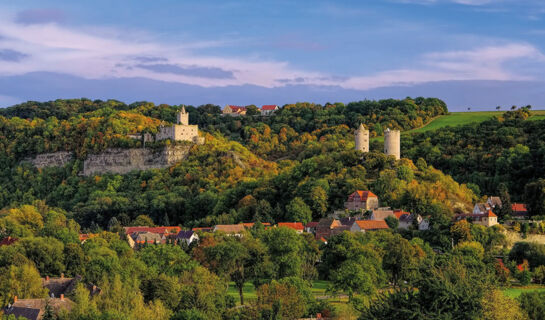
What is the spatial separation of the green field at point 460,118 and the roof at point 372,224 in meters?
48.7

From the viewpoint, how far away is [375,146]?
384 ft

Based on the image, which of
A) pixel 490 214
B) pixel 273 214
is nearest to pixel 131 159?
pixel 273 214

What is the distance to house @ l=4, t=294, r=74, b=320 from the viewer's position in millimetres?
46375

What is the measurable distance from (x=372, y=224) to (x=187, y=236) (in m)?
18.2

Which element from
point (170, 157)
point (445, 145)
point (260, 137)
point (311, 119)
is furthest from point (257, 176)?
point (311, 119)

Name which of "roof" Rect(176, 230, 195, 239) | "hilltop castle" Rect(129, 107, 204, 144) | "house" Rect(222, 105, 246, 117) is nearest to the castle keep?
"hilltop castle" Rect(129, 107, 204, 144)

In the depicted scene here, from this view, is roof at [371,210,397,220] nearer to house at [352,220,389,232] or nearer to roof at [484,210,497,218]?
house at [352,220,389,232]

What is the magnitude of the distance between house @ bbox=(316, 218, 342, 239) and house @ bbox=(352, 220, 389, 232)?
8.03 feet

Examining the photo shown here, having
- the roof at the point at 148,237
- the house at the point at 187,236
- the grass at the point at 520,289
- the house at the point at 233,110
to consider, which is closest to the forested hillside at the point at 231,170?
the house at the point at 233,110

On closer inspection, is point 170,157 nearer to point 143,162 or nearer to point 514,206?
point 143,162

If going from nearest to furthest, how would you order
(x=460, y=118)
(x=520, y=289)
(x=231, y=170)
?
(x=520, y=289)
(x=231, y=170)
(x=460, y=118)

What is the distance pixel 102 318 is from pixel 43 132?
9856 centimetres

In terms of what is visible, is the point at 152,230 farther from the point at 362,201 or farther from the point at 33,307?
the point at 33,307

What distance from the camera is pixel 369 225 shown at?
82562mm
